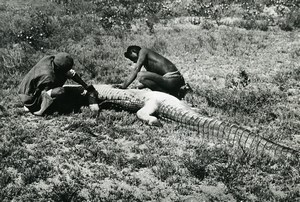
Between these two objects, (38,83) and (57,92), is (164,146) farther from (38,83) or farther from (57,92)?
(38,83)

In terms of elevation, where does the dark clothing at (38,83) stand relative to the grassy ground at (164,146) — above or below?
above

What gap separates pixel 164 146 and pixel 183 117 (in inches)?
31.7

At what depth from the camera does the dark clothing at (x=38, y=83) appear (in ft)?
22.6

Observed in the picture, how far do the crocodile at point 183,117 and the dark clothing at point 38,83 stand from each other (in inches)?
39.7

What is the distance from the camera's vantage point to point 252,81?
27.2 ft

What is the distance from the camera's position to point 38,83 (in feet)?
22.8

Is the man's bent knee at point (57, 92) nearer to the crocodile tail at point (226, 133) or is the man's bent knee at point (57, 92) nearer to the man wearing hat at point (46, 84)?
the man wearing hat at point (46, 84)

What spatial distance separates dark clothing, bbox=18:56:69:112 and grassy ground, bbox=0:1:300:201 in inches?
12.6

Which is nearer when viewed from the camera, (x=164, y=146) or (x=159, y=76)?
(x=164, y=146)

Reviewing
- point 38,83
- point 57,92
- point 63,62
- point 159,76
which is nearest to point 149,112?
point 159,76

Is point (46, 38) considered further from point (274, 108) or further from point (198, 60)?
point (274, 108)

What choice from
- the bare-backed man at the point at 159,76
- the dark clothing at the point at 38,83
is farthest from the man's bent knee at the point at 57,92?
the bare-backed man at the point at 159,76

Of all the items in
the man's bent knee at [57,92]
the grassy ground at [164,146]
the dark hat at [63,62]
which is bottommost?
the grassy ground at [164,146]

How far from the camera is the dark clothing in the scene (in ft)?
22.6
